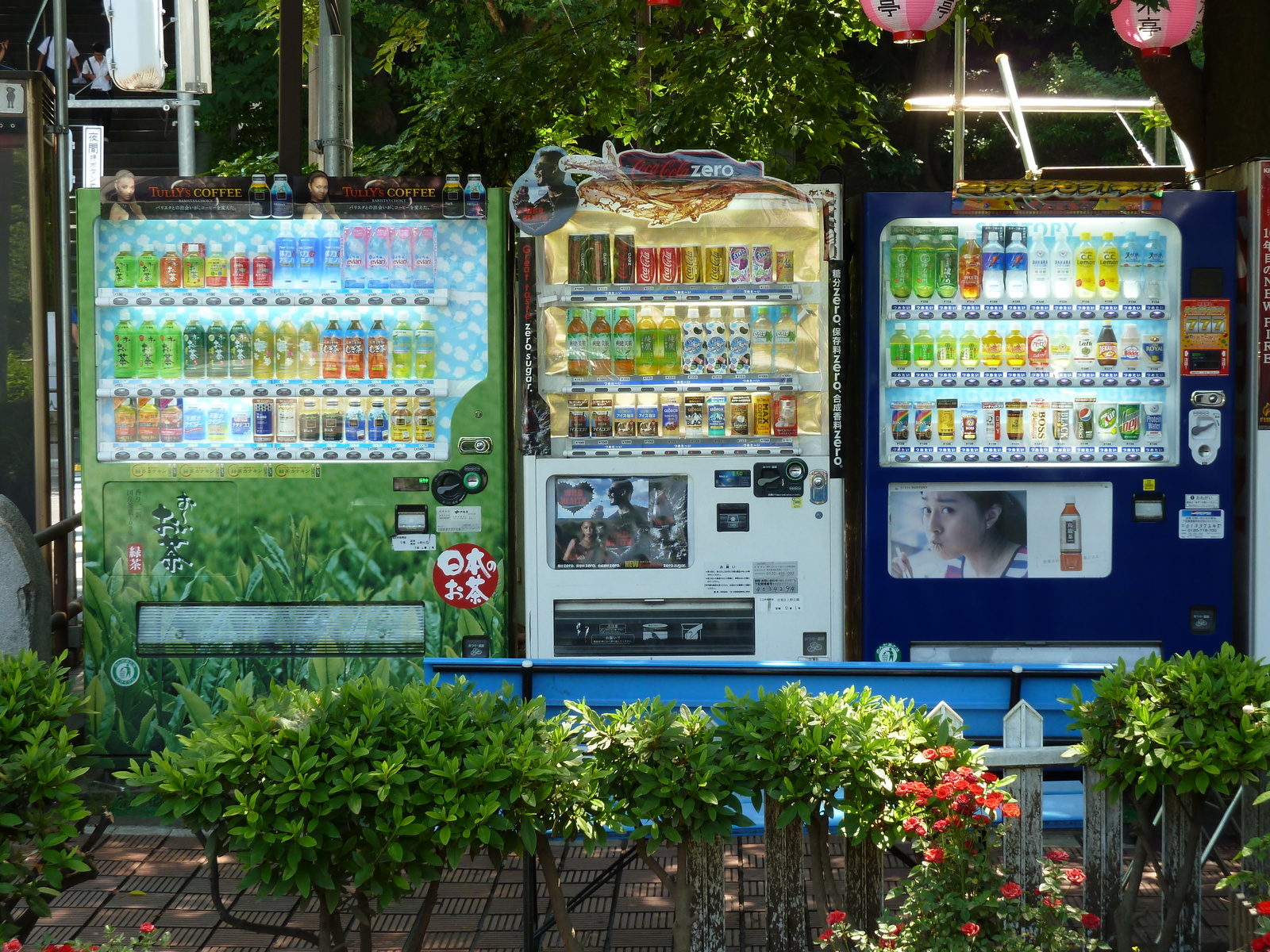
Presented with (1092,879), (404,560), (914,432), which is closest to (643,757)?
(1092,879)

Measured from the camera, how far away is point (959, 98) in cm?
596

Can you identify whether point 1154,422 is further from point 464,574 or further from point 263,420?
point 263,420

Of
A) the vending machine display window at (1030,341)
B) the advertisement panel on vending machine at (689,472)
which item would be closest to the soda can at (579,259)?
the advertisement panel on vending machine at (689,472)

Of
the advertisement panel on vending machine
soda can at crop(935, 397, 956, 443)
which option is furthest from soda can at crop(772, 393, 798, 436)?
soda can at crop(935, 397, 956, 443)

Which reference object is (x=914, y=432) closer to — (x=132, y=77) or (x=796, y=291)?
(x=796, y=291)

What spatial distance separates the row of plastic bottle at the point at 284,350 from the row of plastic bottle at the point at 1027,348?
7.84 ft

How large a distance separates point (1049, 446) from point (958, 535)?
26.2 inches

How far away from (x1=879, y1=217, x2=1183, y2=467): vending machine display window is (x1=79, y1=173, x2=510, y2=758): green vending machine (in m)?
2.04

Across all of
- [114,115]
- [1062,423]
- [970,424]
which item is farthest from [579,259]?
[114,115]

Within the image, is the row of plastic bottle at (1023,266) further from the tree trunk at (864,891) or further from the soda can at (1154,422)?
the tree trunk at (864,891)

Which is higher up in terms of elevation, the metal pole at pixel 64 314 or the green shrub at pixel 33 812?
the metal pole at pixel 64 314

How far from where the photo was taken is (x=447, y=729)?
286 centimetres

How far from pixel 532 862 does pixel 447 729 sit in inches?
28.8

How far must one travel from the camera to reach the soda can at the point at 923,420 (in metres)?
5.79
